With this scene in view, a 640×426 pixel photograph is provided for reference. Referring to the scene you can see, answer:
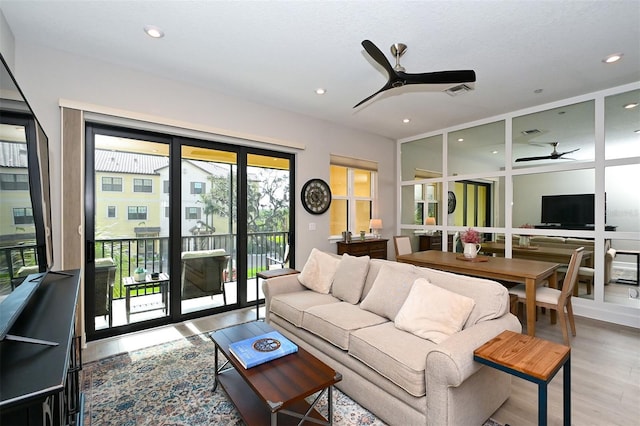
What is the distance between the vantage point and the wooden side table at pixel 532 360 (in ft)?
4.50

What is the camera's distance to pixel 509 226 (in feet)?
15.1

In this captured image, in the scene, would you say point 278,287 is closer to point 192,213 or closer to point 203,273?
point 203,273

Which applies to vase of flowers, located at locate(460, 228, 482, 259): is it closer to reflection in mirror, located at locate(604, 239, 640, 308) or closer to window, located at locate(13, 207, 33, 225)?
reflection in mirror, located at locate(604, 239, 640, 308)

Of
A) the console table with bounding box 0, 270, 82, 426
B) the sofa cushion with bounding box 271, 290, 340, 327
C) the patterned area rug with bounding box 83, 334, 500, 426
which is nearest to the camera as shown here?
the console table with bounding box 0, 270, 82, 426

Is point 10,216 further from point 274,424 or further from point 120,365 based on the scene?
point 120,365

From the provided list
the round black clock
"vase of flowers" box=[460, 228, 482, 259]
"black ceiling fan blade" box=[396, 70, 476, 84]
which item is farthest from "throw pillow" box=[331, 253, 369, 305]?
the round black clock

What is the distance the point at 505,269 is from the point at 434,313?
164 centimetres

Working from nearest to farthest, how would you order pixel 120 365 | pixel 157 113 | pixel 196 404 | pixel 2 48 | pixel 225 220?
1. pixel 196 404
2. pixel 2 48
3. pixel 120 365
4. pixel 157 113
5. pixel 225 220

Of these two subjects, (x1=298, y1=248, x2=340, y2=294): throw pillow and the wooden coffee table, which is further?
(x1=298, y1=248, x2=340, y2=294): throw pillow

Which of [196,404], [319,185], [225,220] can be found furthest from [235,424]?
[319,185]

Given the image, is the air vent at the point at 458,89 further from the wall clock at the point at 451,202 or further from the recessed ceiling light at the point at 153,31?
the recessed ceiling light at the point at 153,31

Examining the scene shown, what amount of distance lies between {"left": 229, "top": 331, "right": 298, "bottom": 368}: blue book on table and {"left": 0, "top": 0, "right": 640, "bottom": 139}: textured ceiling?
2.48m

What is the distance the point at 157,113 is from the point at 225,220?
60.2 inches

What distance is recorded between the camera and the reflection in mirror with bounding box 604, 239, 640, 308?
3645mm
